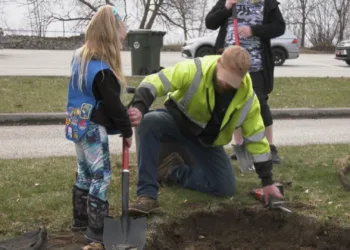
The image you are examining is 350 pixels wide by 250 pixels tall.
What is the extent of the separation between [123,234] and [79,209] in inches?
18.5

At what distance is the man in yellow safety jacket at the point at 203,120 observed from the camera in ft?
12.9

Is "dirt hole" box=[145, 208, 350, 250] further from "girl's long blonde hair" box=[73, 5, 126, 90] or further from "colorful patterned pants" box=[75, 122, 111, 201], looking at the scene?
"girl's long blonde hair" box=[73, 5, 126, 90]

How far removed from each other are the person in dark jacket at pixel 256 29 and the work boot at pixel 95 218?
247 cm

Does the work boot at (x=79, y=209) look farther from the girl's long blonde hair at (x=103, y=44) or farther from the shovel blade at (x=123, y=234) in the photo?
the girl's long blonde hair at (x=103, y=44)

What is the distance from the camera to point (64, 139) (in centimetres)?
739

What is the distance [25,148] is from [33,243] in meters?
3.58

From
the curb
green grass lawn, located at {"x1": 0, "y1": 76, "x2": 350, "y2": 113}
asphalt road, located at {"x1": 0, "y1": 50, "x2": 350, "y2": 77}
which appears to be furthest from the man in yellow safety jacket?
asphalt road, located at {"x1": 0, "y1": 50, "x2": 350, "y2": 77}

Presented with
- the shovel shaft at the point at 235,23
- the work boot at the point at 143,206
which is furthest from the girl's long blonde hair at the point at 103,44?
the shovel shaft at the point at 235,23

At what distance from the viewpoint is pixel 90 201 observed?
11.7 feet

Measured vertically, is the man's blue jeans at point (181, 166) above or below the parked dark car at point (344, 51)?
below

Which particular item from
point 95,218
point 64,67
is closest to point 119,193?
point 95,218

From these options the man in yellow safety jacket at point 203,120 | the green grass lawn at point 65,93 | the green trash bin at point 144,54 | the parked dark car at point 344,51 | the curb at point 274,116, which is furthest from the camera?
the parked dark car at point 344,51

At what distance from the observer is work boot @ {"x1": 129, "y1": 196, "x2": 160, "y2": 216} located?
13.2 feet

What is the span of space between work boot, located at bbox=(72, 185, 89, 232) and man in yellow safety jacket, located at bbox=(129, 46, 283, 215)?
14.3 inches
